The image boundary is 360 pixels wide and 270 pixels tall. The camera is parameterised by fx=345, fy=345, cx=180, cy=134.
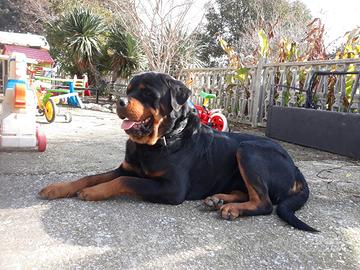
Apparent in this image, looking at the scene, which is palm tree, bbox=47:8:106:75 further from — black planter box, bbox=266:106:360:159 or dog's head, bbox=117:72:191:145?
dog's head, bbox=117:72:191:145

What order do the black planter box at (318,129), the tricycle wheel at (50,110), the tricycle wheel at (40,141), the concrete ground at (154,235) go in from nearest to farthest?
the concrete ground at (154,235) → the tricycle wheel at (40,141) → the black planter box at (318,129) → the tricycle wheel at (50,110)

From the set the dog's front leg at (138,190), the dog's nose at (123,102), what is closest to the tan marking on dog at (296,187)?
the dog's front leg at (138,190)

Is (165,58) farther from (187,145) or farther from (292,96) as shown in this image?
(187,145)

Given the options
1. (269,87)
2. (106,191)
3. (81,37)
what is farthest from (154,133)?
(81,37)

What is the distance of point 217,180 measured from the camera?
289 cm

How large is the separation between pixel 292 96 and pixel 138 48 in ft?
31.0

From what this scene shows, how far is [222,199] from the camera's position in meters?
2.75

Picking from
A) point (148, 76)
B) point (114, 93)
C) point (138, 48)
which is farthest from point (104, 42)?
point (148, 76)

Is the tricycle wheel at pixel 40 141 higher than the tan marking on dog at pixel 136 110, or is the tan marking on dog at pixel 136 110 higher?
the tan marking on dog at pixel 136 110

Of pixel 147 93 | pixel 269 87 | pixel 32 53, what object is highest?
pixel 32 53

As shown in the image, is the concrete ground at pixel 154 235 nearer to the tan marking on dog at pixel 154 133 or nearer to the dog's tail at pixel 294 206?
the dog's tail at pixel 294 206

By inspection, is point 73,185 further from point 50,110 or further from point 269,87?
point 269,87

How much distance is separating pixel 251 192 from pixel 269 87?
5771 mm

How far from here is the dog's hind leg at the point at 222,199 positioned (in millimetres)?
2688
